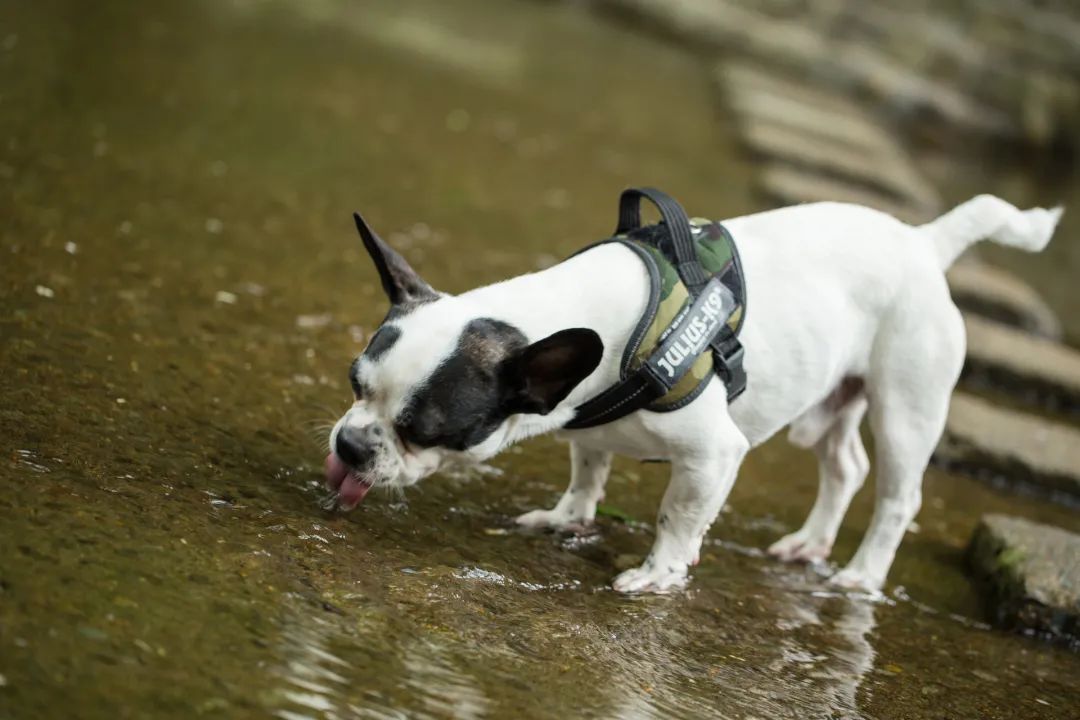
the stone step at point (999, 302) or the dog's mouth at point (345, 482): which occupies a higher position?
the stone step at point (999, 302)

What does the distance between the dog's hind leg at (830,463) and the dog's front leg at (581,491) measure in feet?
2.48

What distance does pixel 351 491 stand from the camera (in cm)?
337

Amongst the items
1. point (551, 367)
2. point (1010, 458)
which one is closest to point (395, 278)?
point (551, 367)

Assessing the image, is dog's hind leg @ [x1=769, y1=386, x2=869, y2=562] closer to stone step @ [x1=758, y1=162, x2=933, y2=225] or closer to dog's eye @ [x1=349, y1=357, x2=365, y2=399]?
dog's eye @ [x1=349, y1=357, x2=365, y2=399]

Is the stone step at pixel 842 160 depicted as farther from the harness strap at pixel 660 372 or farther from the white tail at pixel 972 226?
the harness strap at pixel 660 372

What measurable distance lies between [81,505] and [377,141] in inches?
208

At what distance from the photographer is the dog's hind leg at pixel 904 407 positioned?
4.16 meters

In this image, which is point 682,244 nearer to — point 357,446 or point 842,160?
point 357,446

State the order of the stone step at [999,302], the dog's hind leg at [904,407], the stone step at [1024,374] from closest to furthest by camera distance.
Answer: the dog's hind leg at [904,407]
the stone step at [1024,374]
the stone step at [999,302]

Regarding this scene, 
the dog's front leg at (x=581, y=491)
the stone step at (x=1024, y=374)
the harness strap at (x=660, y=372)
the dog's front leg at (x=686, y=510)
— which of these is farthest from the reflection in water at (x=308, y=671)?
the stone step at (x=1024, y=374)

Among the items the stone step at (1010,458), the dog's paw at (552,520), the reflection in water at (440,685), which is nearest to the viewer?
the reflection in water at (440,685)

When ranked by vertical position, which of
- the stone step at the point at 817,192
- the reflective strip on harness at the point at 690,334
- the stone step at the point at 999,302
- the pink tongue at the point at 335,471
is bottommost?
the pink tongue at the point at 335,471

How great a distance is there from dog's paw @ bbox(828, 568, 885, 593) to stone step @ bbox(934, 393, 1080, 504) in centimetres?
160

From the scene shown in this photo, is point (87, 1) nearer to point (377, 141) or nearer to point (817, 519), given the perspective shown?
point (377, 141)
